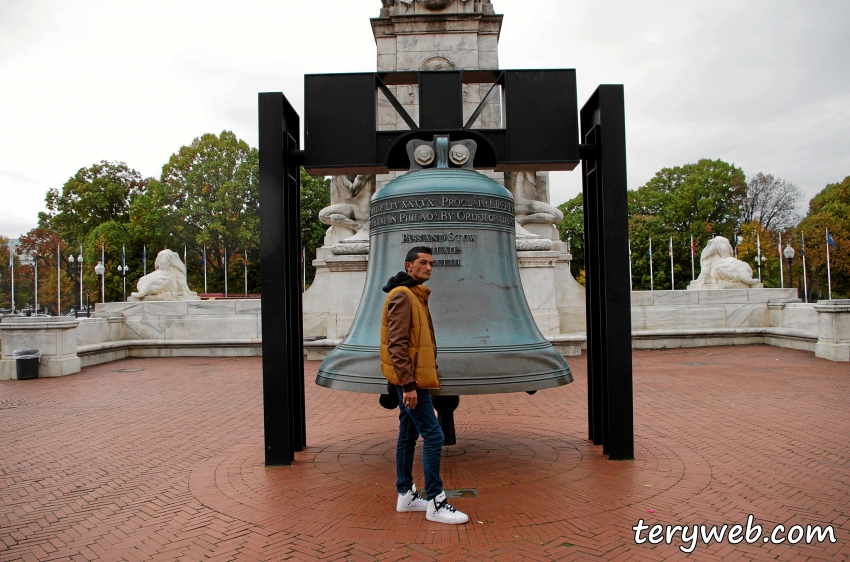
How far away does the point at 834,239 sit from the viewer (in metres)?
48.7

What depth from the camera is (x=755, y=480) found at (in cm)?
507

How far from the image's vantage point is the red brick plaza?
12.7 ft

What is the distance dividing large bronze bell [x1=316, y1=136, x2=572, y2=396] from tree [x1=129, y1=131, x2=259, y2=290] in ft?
138

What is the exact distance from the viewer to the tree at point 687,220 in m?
51.6

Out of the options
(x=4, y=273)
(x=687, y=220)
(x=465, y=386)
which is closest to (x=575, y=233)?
(x=687, y=220)

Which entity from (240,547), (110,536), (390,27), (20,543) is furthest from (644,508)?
(390,27)

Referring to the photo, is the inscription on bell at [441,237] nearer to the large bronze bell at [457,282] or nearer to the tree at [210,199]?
the large bronze bell at [457,282]

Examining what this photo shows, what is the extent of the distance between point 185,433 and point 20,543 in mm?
3467

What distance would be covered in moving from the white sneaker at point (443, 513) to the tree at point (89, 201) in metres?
57.0

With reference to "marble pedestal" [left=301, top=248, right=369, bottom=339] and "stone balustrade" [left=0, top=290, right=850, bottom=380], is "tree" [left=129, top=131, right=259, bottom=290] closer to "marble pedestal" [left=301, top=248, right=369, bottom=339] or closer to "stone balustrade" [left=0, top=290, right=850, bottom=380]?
"stone balustrade" [left=0, top=290, right=850, bottom=380]

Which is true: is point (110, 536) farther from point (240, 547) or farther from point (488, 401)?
point (488, 401)

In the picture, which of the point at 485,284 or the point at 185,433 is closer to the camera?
the point at 485,284

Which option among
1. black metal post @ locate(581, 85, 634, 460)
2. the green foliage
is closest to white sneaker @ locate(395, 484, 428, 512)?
black metal post @ locate(581, 85, 634, 460)

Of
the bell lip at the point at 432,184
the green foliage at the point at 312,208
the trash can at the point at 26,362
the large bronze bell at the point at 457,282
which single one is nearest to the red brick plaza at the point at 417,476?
the large bronze bell at the point at 457,282
